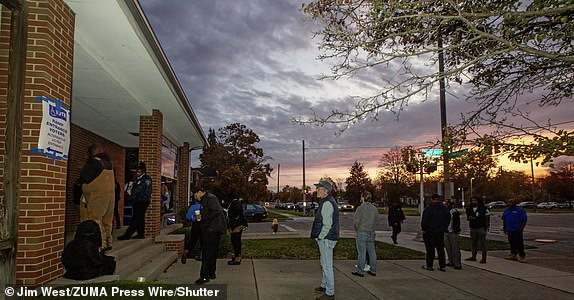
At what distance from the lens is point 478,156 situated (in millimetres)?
6656

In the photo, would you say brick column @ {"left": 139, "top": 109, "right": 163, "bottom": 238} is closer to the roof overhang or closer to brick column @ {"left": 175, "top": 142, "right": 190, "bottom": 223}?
the roof overhang

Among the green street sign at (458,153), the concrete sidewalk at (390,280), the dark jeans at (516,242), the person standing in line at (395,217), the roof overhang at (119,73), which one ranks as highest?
the roof overhang at (119,73)

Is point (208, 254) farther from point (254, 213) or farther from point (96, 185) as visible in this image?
Result: point (254, 213)

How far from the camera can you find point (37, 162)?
15.8 ft

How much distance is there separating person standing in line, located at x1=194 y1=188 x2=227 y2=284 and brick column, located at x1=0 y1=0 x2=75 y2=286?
2.80 m

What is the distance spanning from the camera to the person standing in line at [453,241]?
9992 mm

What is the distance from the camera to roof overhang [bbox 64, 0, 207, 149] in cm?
582

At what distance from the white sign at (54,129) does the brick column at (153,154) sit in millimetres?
5689

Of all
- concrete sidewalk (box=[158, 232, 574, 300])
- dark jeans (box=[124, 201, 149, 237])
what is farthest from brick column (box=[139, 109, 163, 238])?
concrete sidewalk (box=[158, 232, 574, 300])

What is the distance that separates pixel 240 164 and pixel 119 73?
38.2 metres

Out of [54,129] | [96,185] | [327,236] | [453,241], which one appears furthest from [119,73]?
[453,241]

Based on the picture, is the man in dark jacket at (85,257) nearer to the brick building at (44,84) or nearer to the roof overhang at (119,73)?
the brick building at (44,84)

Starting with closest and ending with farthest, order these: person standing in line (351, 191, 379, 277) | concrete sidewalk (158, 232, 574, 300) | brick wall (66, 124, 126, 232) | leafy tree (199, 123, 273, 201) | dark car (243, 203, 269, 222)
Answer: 1. concrete sidewalk (158, 232, 574, 300)
2. person standing in line (351, 191, 379, 277)
3. brick wall (66, 124, 126, 232)
4. dark car (243, 203, 269, 222)
5. leafy tree (199, 123, 273, 201)

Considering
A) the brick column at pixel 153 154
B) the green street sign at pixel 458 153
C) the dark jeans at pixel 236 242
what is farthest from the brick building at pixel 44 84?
the green street sign at pixel 458 153
